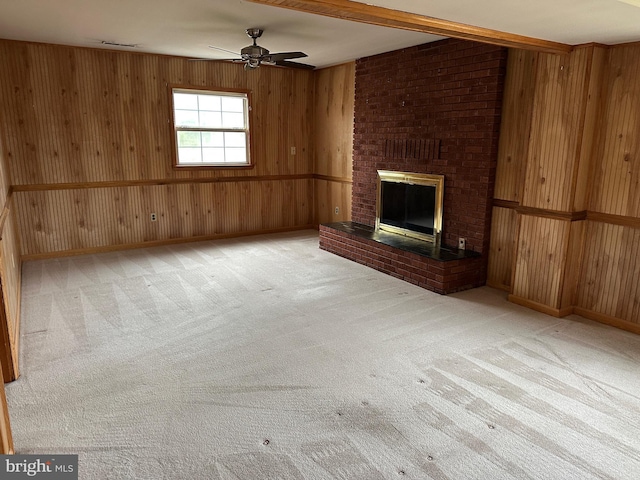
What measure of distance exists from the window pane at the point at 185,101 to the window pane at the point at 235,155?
76cm

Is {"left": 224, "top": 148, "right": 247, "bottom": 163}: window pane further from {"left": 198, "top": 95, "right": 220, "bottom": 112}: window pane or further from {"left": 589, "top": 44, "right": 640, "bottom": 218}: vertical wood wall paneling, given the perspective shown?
{"left": 589, "top": 44, "right": 640, "bottom": 218}: vertical wood wall paneling

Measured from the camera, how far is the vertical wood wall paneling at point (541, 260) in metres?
3.63

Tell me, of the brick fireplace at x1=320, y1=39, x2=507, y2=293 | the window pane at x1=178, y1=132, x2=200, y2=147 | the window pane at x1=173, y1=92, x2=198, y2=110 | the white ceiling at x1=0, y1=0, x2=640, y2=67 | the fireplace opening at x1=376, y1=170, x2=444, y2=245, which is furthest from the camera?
the window pane at x1=178, y1=132, x2=200, y2=147

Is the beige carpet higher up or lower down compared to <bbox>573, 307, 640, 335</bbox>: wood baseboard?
lower down

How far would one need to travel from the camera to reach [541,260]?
3.77 meters

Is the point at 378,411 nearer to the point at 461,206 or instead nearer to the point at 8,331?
the point at 8,331

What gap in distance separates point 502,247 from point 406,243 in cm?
101

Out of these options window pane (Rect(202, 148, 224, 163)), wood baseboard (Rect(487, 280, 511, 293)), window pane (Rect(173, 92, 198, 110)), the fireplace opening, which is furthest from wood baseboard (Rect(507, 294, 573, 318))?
window pane (Rect(173, 92, 198, 110))

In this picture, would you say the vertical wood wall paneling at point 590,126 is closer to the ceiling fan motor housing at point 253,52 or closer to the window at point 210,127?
the ceiling fan motor housing at point 253,52

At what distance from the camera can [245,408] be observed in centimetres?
238

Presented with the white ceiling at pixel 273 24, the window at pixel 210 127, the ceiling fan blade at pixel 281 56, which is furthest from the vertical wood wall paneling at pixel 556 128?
the window at pixel 210 127

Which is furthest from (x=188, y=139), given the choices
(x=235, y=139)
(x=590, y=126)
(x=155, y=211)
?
(x=590, y=126)

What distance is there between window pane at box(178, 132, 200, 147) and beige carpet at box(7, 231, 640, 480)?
2.52 metres

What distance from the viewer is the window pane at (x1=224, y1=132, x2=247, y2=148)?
6414 millimetres
